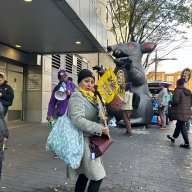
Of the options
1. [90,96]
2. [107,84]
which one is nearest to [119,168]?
[107,84]

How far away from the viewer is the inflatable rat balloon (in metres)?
11.8

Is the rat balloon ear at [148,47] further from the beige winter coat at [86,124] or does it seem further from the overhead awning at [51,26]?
the beige winter coat at [86,124]

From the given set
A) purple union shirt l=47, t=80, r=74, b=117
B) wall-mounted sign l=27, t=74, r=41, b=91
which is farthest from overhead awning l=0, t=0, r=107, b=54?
purple union shirt l=47, t=80, r=74, b=117

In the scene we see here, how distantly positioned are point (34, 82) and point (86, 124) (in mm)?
11023

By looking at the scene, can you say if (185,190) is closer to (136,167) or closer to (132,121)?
(136,167)

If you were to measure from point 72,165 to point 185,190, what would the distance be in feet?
7.48

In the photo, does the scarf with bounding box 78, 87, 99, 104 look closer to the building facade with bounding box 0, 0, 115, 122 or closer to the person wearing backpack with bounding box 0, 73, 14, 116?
the person wearing backpack with bounding box 0, 73, 14, 116

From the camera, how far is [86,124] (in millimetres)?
3135

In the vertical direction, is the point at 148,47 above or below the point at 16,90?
above

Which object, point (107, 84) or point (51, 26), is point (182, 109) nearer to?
point (107, 84)

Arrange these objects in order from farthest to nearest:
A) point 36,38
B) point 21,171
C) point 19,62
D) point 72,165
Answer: point 19,62 < point 36,38 < point 21,171 < point 72,165

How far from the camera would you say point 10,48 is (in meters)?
12.2

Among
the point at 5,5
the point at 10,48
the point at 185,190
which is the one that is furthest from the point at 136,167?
the point at 10,48

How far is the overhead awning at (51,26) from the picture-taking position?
7.43 meters
